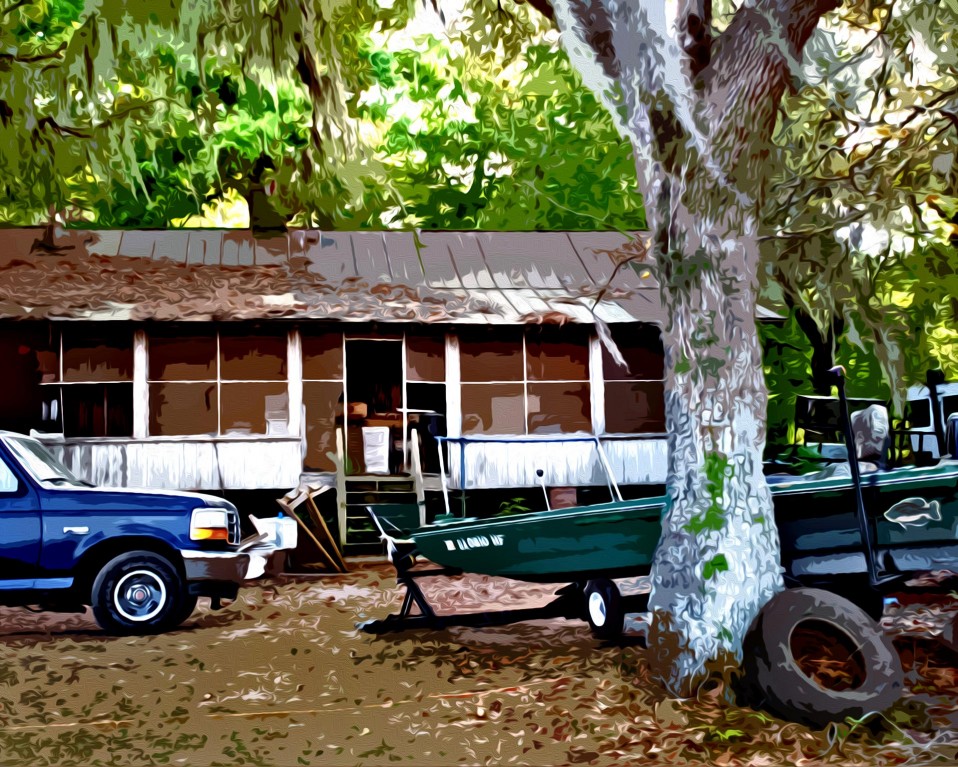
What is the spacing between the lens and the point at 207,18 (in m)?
8.34

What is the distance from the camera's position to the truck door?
901cm

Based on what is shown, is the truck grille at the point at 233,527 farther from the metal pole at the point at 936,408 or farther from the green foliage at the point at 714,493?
the metal pole at the point at 936,408

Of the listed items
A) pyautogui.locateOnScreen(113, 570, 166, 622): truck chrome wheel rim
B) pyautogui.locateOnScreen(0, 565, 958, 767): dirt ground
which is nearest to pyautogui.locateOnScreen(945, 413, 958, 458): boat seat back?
pyautogui.locateOnScreen(0, 565, 958, 767): dirt ground

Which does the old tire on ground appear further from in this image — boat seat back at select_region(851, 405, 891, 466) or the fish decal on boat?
boat seat back at select_region(851, 405, 891, 466)

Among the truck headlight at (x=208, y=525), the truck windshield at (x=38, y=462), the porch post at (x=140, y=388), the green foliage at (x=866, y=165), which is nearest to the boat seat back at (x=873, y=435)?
the green foliage at (x=866, y=165)

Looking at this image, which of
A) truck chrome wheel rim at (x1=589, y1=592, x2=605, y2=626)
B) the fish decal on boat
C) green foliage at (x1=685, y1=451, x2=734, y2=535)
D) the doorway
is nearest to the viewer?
green foliage at (x1=685, y1=451, x2=734, y2=535)

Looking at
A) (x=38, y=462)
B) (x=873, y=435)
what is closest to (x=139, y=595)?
(x=38, y=462)

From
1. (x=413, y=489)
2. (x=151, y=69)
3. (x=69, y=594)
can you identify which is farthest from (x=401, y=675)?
(x=413, y=489)

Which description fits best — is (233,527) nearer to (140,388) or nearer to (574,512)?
(574,512)

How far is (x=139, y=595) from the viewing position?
30.5 ft

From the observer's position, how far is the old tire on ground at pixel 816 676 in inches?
234

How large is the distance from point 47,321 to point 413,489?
19.7ft

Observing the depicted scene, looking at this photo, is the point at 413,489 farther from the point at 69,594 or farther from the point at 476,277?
the point at 69,594

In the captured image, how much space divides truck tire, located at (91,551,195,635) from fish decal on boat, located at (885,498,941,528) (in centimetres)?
616
